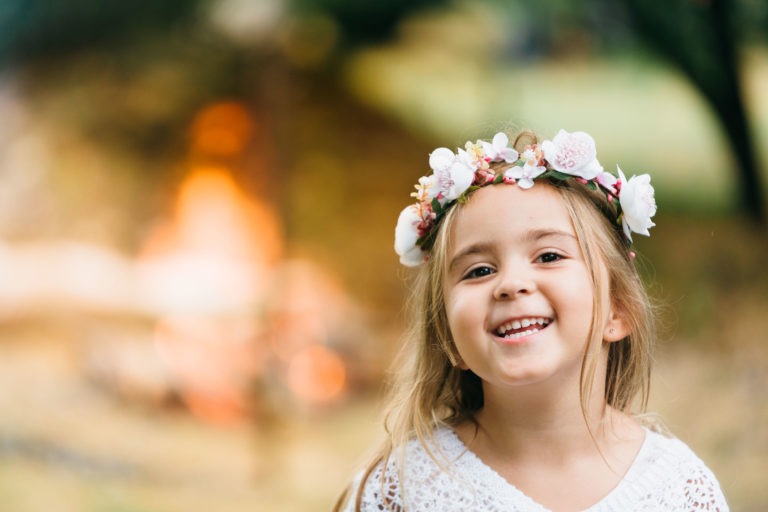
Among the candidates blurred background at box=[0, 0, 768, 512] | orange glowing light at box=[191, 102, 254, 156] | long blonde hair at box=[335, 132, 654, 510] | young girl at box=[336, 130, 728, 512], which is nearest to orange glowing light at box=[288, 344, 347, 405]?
blurred background at box=[0, 0, 768, 512]

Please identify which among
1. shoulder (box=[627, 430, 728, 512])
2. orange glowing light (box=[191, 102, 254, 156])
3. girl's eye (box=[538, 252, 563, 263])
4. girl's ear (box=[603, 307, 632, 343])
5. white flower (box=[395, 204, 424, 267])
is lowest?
shoulder (box=[627, 430, 728, 512])

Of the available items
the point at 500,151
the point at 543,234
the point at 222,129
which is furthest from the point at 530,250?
the point at 222,129

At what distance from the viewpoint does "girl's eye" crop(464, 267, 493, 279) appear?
66.6 inches

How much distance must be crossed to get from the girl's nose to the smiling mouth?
1.9 inches

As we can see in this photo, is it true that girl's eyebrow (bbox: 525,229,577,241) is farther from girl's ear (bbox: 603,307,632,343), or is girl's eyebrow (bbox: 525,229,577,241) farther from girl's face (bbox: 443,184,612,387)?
girl's ear (bbox: 603,307,632,343)

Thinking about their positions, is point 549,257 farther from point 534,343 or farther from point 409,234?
→ point 409,234

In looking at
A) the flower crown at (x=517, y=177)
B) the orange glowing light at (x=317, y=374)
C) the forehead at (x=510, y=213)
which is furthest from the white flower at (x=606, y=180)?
the orange glowing light at (x=317, y=374)

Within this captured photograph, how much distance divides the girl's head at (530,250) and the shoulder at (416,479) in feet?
0.21

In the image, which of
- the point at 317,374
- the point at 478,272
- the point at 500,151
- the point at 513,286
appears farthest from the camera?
the point at 317,374

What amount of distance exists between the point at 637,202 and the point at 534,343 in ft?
1.29

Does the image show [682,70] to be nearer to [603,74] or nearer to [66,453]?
[603,74]

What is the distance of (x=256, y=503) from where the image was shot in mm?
4523

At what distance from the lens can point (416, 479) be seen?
69.4 inches

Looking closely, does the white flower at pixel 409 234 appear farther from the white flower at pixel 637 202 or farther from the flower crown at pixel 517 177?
the white flower at pixel 637 202
